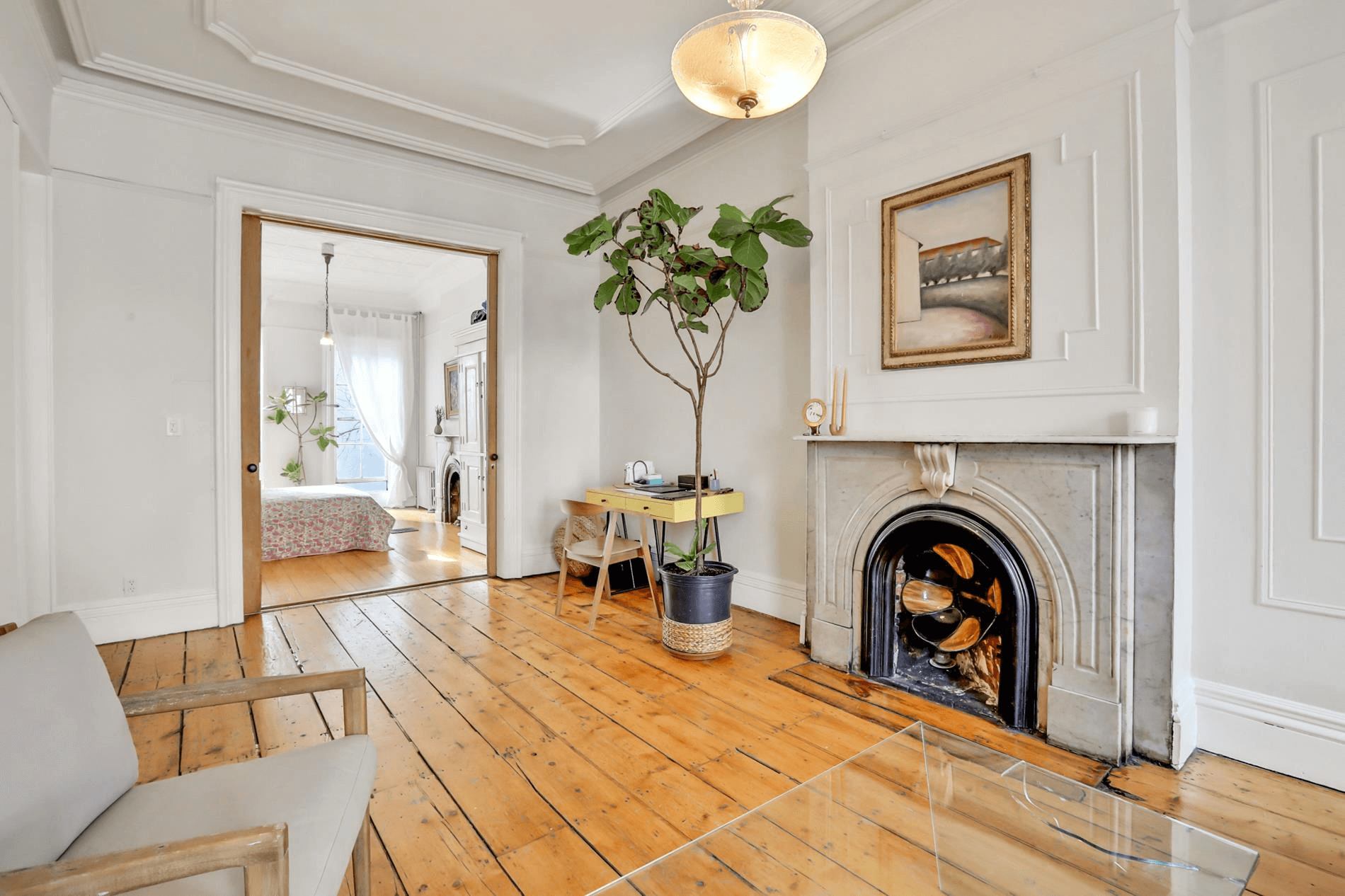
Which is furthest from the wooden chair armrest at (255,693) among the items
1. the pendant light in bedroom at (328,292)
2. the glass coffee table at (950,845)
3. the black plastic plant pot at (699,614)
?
the pendant light in bedroom at (328,292)

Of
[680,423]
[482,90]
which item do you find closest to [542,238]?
[482,90]

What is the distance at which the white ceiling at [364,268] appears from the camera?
640cm

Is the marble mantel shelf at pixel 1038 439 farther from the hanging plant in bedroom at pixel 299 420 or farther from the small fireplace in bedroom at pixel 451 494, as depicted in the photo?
the hanging plant in bedroom at pixel 299 420

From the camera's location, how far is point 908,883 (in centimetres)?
128

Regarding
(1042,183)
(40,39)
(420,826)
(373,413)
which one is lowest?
(420,826)

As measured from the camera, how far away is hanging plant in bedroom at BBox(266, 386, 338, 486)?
8.10 m

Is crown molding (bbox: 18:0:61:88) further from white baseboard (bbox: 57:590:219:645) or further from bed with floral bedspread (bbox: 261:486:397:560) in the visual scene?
bed with floral bedspread (bbox: 261:486:397:560)

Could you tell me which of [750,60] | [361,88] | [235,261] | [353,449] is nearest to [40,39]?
[235,261]

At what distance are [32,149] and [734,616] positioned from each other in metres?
4.21

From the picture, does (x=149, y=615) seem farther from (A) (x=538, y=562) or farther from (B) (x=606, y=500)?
(B) (x=606, y=500)

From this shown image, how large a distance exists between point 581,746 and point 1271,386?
2.62 metres

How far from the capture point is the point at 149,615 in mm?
3506

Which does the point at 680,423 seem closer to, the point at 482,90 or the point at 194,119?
the point at 482,90

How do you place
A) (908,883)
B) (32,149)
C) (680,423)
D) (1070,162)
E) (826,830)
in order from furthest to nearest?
(680,423), (32,149), (1070,162), (826,830), (908,883)
